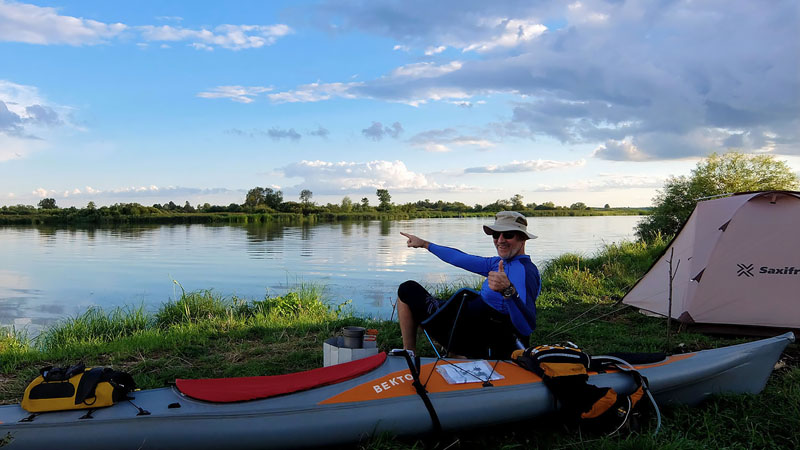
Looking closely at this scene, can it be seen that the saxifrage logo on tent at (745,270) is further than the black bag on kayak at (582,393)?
Yes

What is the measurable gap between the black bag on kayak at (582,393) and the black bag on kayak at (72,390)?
85.2 inches

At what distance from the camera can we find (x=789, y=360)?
3.96m

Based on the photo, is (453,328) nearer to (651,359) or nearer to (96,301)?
(651,359)

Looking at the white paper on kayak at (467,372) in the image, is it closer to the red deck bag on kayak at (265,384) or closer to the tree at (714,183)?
the red deck bag on kayak at (265,384)

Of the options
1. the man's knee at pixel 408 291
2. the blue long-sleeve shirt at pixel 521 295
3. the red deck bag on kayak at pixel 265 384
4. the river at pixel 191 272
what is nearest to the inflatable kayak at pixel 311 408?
the red deck bag on kayak at pixel 265 384

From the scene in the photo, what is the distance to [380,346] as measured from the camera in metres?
4.56

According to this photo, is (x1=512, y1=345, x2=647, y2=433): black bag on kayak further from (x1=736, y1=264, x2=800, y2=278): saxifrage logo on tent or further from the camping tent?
(x1=736, y1=264, x2=800, y2=278): saxifrage logo on tent

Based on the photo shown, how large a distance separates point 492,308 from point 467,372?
24.9 inches

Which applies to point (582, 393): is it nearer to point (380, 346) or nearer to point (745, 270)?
point (380, 346)

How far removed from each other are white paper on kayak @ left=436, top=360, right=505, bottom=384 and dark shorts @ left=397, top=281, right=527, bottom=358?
0.41 m

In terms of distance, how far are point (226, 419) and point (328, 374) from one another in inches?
22.1

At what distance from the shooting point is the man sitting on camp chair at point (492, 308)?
317 centimetres

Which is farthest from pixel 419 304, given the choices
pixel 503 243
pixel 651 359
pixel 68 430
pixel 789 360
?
pixel 789 360

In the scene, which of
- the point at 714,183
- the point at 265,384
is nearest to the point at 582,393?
the point at 265,384
